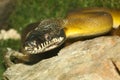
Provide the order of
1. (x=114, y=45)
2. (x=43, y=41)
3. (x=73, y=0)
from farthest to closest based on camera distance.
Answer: (x=73, y=0) → (x=43, y=41) → (x=114, y=45)

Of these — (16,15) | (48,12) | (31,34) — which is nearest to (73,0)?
(48,12)

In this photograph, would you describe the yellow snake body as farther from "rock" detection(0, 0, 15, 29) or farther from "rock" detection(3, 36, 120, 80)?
"rock" detection(0, 0, 15, 29)

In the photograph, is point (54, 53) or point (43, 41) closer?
point (43, 41)

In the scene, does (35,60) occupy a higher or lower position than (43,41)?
lower

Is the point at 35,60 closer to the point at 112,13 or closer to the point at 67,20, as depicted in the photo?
the point at 67,20

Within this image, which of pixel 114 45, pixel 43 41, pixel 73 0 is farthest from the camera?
pixel 73 0

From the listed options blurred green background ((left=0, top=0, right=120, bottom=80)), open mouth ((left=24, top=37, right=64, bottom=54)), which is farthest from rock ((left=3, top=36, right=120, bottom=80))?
blurred green background ((left=0, top=0, right=120, bottom=80))

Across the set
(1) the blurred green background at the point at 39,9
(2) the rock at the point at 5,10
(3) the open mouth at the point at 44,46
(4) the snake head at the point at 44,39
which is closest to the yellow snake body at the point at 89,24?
(4) the snake head at the point at 44,39
